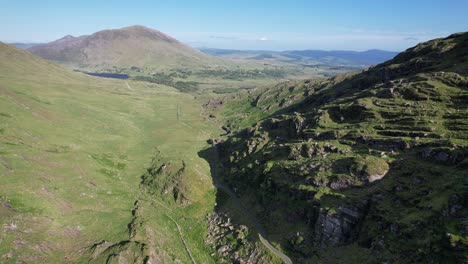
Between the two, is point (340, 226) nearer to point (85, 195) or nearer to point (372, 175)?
point (372, 175)

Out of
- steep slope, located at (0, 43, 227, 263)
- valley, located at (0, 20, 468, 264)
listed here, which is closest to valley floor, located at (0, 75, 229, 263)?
steep slope, located at (0, 43, 227, 263)

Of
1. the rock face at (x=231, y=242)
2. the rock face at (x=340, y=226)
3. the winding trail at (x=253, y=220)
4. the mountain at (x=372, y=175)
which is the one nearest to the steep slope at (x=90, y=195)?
the rock face at (x=231, y=242)

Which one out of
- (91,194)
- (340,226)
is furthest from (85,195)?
(340,226)

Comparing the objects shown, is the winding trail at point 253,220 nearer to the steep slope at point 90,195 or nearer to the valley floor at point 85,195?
the valley floor at point 85,195

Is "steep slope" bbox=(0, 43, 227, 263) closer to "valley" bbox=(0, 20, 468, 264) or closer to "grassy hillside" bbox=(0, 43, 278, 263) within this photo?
"grassy hillside" bbox=(0, 43, 278, 263)

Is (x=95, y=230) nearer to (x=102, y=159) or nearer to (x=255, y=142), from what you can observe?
(x=102, y=159)
